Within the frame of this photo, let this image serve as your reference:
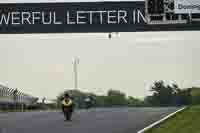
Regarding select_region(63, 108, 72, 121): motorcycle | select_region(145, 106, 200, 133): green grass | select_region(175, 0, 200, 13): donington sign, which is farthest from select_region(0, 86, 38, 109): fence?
select_region(145, 106, 200, 133): green grass

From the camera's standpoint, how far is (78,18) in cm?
3322

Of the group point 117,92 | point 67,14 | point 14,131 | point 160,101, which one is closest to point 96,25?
point 67,14

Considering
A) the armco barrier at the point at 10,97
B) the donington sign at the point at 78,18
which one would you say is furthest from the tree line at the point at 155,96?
the donington sign at the point at 78,18

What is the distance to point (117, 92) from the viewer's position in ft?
580

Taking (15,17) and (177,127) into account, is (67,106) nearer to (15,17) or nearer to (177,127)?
(15,17)

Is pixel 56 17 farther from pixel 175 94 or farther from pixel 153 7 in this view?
pixel 175 94

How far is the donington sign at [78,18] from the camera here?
32.8m

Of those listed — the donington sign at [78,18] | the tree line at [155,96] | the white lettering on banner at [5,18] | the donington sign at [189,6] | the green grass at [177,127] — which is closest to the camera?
the green grass at [177,127]

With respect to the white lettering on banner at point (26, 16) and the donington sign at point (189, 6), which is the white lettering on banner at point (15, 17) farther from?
the donington sign at point (189, 6)

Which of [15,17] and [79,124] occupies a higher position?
[15,17]

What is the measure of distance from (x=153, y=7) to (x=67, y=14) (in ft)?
17.4

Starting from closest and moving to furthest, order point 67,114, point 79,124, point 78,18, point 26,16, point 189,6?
1. point 79,124
2. point 67,114
3. point 189,6
4. point 78,18
5. point 26,16

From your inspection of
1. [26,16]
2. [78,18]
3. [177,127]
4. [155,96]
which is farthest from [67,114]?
[155,96]

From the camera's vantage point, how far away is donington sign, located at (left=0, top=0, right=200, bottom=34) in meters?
32.8
